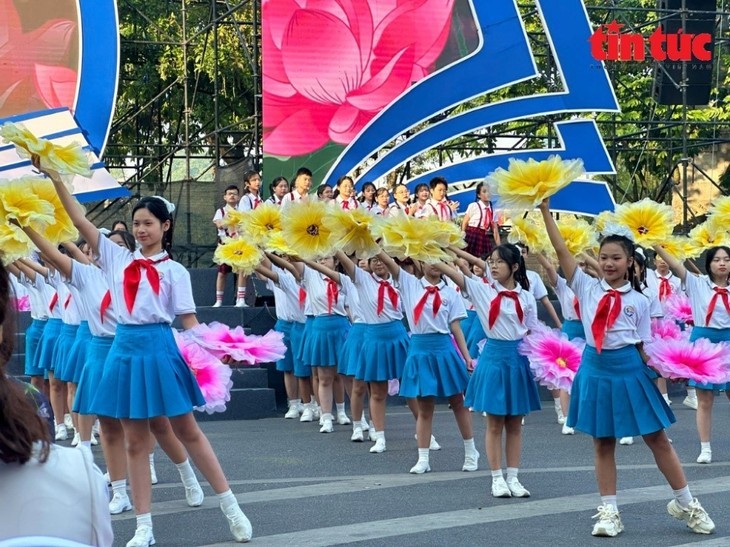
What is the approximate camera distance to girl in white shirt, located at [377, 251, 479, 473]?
8.72 meters

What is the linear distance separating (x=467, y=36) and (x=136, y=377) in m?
12.1

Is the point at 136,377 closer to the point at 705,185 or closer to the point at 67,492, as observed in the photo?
the point at 67,492

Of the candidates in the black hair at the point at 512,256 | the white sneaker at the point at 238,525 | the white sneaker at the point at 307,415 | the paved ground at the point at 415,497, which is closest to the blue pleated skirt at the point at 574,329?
the paved ground at the point at 415,497

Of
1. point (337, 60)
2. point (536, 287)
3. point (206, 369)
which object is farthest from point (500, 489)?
point (337, 60)

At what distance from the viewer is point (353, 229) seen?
766 centimetres

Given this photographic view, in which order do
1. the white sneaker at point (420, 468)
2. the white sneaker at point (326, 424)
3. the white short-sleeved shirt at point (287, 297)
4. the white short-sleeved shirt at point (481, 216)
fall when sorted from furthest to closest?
the white short-sleeved shirt at point (481, 216) < the white short-sleeved shirt at point (287, 297) < the white sneaker at point (326, 424) < the white sneaker at point (420, 468)

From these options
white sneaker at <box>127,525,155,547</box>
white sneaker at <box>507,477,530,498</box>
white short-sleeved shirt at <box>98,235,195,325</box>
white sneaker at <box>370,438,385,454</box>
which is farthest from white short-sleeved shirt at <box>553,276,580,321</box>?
white sneaker at <box>127,525,155,547</box>

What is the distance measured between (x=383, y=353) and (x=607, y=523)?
3923mm

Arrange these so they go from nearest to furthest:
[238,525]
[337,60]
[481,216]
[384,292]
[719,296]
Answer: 1. [238,525]
2. [719,296]
3. [384,292]
4. [481,216]
5. [337,60]

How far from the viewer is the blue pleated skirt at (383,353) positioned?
9961 mm

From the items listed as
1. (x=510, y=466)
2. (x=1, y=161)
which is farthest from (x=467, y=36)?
(x=510, y=466)

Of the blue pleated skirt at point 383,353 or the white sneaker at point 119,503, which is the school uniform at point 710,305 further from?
the white sneaker at point 119,503

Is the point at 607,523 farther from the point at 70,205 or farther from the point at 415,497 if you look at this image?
the point at 70,205

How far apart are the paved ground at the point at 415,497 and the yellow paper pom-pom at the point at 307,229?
1610 mm
